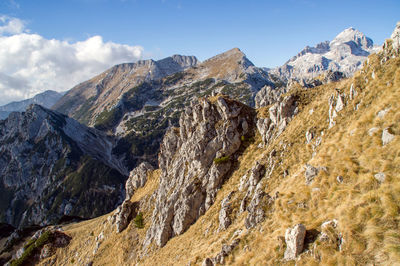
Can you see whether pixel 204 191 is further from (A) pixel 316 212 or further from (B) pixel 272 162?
(A) pixel 316 212

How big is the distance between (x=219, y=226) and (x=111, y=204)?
16561cm

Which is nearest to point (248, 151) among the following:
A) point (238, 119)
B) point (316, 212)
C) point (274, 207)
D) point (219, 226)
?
point (238, 119)

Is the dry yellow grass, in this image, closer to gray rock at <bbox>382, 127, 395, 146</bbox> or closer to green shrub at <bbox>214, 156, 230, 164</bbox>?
gray rock at <bbox>382, 127, 395, 146</bbox>

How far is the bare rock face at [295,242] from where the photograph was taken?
47.3 ft

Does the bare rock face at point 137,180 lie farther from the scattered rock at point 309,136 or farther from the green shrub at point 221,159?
the scattered rock at point 309,136

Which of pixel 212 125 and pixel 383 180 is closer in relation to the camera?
pixel 383 180

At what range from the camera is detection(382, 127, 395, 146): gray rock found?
1583cm

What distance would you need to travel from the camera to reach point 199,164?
42000 mm

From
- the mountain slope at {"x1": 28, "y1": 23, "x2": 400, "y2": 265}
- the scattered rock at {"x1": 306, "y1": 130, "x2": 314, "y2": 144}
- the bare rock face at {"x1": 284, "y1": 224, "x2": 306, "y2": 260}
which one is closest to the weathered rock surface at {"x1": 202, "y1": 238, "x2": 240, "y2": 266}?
the mountain slope at {"x1": 28, "y1": 23, "x2": 400, "y2": 265}

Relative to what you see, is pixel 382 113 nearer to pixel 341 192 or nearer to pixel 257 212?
pixel 341 192

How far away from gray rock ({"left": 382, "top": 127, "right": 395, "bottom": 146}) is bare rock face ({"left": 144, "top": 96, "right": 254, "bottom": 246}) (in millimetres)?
25080

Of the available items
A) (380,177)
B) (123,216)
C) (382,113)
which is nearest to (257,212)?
(380,177)

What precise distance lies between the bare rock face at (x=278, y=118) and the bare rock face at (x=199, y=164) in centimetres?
420

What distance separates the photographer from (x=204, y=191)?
39.6m
